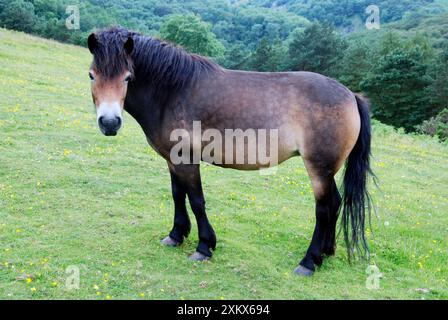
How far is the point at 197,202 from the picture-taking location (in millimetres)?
5109

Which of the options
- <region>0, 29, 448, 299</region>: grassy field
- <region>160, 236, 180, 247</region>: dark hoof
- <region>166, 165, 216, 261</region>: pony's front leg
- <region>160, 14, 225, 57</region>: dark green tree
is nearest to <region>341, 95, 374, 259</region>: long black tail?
<region>0, 29, 448, 299</region>: grassy field

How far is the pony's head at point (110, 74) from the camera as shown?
4.07 m

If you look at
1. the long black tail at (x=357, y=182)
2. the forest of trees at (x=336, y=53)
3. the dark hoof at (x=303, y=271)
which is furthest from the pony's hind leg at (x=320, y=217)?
the forest of trees at (x=336, y=53)

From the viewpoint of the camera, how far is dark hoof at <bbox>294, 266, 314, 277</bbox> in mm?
5082

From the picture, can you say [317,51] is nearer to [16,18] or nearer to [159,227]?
[16,18]

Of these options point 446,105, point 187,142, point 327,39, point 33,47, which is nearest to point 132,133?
point 187,142

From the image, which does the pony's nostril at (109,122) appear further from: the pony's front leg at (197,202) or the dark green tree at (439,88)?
the dark green tree at (439,88)

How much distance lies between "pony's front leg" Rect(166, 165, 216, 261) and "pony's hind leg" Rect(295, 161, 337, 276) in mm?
1190

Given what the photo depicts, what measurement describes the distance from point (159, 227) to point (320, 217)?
8.02 ft

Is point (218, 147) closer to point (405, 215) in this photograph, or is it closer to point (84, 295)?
point (84, 295)

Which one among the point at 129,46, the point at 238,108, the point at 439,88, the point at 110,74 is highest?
the point at 129,46

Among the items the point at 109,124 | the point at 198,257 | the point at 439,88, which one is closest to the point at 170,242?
the point at 198,257
